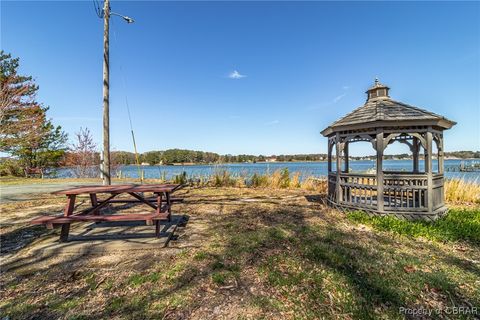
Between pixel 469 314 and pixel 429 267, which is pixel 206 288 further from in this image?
pixel 429 267

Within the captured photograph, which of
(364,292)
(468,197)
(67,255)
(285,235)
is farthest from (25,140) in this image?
(468,197)

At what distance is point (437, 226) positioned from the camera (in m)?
4.54

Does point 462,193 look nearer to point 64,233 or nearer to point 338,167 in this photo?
point 338,167

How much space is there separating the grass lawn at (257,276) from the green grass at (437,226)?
1.3 inches

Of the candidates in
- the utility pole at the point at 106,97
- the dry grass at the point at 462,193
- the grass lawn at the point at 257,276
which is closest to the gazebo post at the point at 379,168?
the grass lawn at the point at 257,276

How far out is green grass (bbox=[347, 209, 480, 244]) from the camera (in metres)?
4.02

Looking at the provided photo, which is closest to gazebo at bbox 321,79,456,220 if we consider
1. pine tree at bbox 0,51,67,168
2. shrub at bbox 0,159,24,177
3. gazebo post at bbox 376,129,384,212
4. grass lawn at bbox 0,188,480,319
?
gazebo post at bbox 376,129,384,212

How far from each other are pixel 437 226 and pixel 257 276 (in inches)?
164

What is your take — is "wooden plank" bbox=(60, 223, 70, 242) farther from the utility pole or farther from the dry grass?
the dry grass

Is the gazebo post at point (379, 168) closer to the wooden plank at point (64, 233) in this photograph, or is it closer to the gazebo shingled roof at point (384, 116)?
the gazebo shingled roof at point (384, 116)

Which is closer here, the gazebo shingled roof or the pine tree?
the gazebo shingled roof

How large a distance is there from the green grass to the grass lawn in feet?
0.11

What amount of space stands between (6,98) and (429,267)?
19.4 metres

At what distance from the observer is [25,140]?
1365 centimetres
